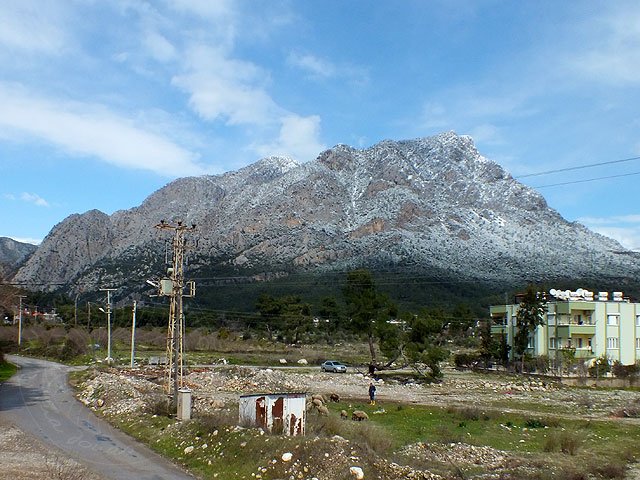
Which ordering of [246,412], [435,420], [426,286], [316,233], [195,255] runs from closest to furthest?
[246,412] → [435,420] → [426,286] → [195,255] → [316,233]

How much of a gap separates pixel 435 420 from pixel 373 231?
404ft

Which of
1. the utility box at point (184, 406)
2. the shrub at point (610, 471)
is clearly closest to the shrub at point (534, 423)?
the shrub at point (610, 471)

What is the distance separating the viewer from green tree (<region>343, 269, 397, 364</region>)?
63.0 m

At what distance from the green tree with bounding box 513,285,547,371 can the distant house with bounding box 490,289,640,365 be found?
6.72ft

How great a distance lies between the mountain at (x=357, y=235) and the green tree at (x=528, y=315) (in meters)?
55.7

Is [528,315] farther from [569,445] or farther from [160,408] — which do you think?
[160,408]

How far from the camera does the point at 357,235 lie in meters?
151

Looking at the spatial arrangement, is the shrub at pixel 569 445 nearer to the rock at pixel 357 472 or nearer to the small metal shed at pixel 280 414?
the small metal shed at pixel 280 414

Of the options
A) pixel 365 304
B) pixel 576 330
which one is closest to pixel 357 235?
pixel 365 304

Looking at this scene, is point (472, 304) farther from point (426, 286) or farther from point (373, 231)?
point (373, 231)

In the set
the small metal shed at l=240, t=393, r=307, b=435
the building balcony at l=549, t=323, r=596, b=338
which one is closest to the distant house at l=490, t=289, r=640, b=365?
the building balcony at l=549, t=323, r=596, b=338

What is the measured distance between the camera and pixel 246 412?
735 inches

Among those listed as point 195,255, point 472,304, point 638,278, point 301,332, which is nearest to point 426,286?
point 472,304

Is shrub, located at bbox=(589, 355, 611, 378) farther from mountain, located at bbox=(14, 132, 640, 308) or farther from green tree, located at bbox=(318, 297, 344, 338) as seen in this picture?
mountain, located at bbox=(14, 132, 640, 308)
